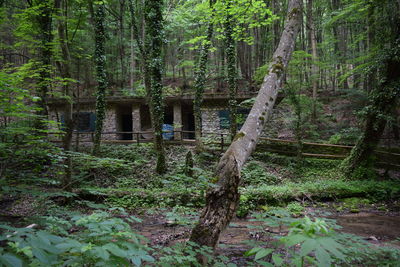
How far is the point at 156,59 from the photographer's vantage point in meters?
9.08

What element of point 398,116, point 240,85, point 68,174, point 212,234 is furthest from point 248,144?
point 240,85

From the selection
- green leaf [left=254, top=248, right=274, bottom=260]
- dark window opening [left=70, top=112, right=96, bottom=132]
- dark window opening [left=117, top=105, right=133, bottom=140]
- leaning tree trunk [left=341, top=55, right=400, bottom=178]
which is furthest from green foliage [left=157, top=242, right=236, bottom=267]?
dark window opening [left=70, top=112, right=96, bottom=132]

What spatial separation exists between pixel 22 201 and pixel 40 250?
805 centimetres

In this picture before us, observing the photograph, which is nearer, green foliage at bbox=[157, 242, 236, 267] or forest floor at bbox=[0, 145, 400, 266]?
green foliage at bbox=[157, 242, 236, 267]

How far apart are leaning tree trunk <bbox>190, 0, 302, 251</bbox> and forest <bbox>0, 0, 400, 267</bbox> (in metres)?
0.02

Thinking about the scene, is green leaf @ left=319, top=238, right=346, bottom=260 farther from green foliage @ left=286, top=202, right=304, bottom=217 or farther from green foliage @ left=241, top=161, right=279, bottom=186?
green foliage @ left=241, top=161, right=279, bottom=186

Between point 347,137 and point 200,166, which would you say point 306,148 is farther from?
point 200,166

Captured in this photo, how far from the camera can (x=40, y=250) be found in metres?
1.12

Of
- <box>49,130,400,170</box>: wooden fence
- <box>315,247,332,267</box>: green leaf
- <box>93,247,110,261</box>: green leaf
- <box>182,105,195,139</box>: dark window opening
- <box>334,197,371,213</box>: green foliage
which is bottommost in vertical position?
<box>334,197,371,213</box>: green foliage

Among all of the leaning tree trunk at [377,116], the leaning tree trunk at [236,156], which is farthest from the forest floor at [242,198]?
the leaning tree trunk at [377,116]

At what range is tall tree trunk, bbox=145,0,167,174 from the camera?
29.0 feet

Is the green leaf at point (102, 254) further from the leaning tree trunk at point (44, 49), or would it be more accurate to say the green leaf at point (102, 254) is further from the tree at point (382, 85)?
the tree at point (382, 85)

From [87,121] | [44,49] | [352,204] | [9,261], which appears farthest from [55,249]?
[87,121]

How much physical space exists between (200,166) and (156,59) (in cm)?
521
